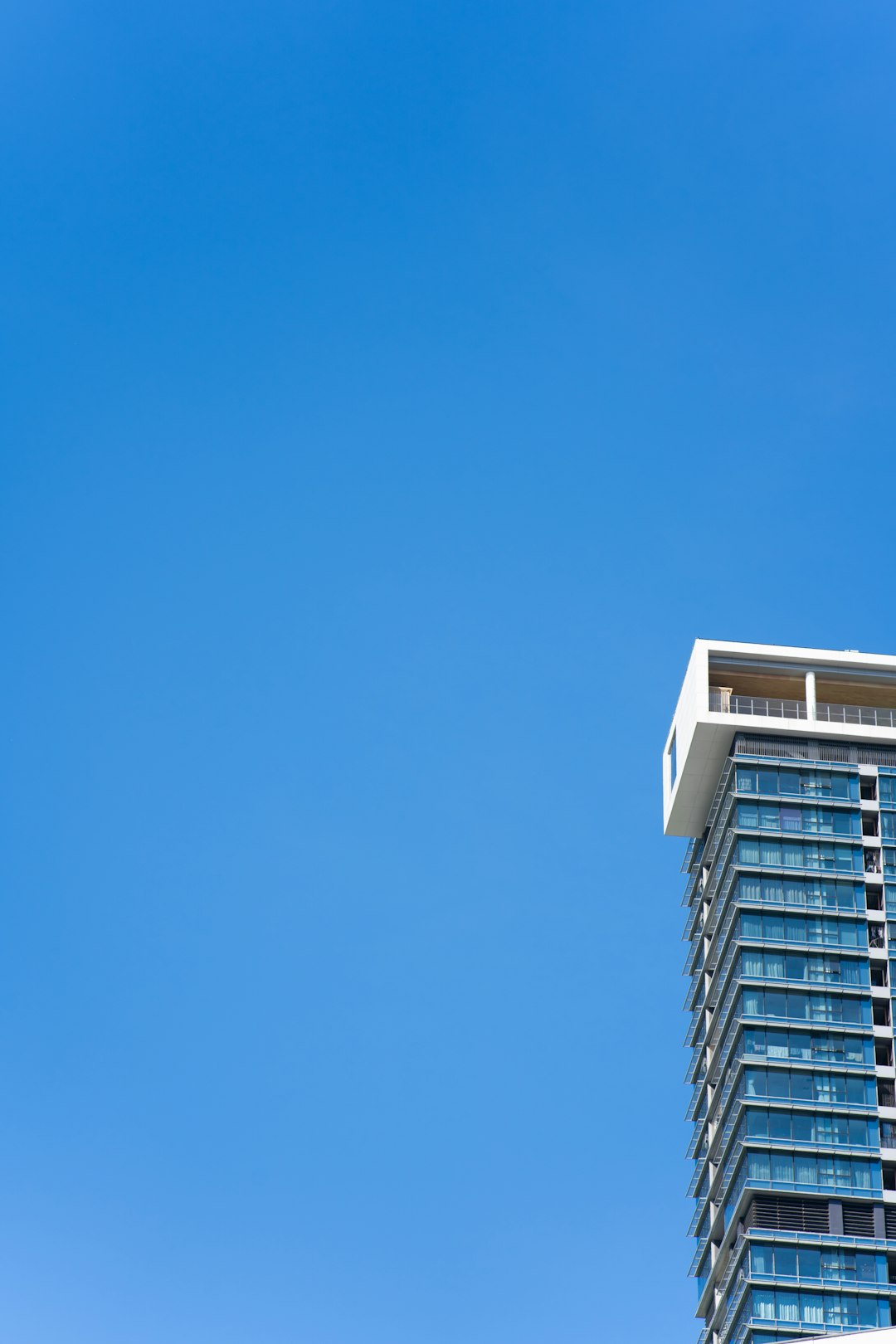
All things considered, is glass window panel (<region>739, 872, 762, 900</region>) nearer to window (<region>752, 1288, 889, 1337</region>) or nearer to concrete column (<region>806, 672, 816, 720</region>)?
concrete column (<region>806, 672, 816, 720</region>)

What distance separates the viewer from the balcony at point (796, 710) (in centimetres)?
14412

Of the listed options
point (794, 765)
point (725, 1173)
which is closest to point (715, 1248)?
point (725, 1173)

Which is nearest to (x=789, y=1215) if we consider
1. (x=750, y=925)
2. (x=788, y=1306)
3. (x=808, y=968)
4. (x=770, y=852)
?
(x=788, y=1306)

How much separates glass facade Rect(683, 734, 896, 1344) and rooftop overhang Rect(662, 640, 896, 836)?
4.95 feet

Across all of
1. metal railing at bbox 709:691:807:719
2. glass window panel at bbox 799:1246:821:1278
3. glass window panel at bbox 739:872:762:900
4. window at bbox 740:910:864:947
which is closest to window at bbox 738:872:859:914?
glass window panel at bbox 739:872:762:900

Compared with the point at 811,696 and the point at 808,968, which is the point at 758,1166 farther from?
the point at 811,696

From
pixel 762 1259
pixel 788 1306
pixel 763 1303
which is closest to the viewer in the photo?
pixel 788 1306

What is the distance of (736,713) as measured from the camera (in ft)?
474

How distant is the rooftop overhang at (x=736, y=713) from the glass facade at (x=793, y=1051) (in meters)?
1.51

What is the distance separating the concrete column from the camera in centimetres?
14325

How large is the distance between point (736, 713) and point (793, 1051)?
75.7 feet

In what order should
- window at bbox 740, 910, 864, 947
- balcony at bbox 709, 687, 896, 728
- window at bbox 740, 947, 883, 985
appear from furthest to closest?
balcony at bbox 709, 687, 896, 728
window at bbox 740, 910, 864, 947
window at bbox 740, 947, 883, 985

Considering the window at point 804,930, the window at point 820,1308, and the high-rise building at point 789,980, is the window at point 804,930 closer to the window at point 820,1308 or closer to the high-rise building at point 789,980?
the high-rise building at point 789,980

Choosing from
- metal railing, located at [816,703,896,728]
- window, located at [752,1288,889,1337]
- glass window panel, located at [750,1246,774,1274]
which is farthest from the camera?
metal railing, located at [816,703,896,728]
